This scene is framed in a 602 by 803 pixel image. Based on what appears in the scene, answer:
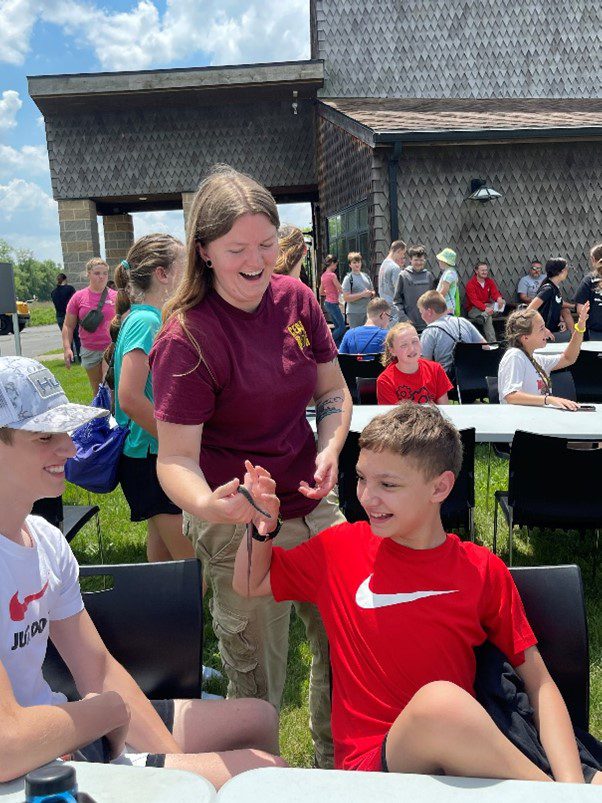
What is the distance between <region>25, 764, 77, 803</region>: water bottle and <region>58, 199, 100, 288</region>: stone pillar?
579 inches

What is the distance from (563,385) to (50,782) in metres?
5.34

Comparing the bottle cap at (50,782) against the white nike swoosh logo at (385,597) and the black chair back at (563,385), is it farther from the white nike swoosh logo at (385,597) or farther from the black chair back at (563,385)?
the black chair back at (563,385)

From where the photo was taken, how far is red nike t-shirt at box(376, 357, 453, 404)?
16.3ft

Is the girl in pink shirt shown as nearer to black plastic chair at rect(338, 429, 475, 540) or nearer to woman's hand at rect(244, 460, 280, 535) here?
black plastic chair at rect(338, 429, 475, 540)

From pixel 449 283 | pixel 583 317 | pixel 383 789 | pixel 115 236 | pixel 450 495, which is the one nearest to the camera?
pixel 383 789

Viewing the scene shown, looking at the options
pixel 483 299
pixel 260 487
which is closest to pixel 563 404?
pixel 260 487

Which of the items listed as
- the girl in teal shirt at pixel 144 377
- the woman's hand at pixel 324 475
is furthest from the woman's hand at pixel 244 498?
the girl in teal shirt at pixel 144 377

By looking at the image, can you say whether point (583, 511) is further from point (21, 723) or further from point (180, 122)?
point (180, 122)

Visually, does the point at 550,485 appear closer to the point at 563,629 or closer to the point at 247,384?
the point at 563,629

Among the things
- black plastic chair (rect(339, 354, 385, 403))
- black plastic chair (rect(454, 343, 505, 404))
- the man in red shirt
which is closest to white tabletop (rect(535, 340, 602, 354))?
black plastic chair (rect(454, 343, 505, 404))

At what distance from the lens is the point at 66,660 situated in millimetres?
1833

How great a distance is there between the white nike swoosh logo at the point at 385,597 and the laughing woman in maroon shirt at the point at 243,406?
295 mm

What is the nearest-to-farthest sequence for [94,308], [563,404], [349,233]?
[563,404]
[94,308]
[349,233]

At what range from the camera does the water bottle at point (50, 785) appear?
1026mm
